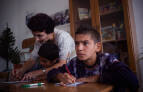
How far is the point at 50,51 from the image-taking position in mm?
1438

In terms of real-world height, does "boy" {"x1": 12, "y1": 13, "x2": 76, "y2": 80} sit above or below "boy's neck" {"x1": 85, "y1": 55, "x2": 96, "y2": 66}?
above

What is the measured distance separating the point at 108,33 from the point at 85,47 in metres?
0.99

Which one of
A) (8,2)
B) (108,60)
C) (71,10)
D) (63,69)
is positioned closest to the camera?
(108,60)

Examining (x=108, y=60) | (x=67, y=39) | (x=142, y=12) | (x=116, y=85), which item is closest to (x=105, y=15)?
(x=142, y=12)

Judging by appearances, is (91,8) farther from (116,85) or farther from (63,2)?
(116,85)

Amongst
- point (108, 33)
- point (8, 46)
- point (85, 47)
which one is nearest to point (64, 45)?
point (85, 47)

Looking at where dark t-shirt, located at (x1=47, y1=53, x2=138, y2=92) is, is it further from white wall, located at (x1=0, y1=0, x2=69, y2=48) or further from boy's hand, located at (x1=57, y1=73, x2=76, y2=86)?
white wall, located at (x1=0, y1=0, x2=69, y2=48)

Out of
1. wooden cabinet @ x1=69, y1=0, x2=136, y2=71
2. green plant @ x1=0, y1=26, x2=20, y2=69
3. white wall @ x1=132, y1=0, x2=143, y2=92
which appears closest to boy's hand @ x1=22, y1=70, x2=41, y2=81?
wooden cabinet @ x1=69, y1=0, x2=136, y2=71

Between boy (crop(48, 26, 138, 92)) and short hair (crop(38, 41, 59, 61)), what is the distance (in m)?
0.37

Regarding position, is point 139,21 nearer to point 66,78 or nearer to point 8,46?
point 66,78

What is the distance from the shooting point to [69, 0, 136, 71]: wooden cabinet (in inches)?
65.4

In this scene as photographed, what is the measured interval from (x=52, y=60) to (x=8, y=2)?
3436 millimetres

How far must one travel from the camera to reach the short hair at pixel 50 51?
1.42 meters

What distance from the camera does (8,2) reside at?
404 cm
